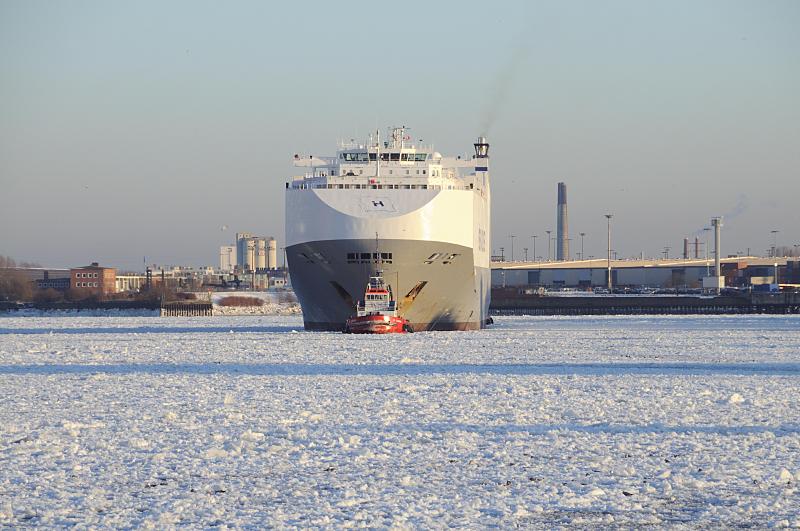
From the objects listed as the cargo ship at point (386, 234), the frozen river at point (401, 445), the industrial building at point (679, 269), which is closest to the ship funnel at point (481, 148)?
the cargo ship at point (386, 234)

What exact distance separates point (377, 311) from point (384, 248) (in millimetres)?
2390

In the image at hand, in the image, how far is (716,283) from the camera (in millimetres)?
131000

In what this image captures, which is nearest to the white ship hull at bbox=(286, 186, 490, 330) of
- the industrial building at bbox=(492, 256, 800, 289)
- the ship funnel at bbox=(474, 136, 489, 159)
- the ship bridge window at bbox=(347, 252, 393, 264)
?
the ship bridge window at bbox=(347, 252, 393, 264)

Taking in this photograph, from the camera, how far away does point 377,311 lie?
42375 millimetres

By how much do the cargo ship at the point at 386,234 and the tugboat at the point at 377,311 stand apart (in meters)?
0.40

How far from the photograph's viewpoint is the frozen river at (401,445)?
1026 cm

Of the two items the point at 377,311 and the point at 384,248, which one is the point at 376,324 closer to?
the point at 377,311

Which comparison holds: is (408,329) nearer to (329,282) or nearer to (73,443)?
(329,282)

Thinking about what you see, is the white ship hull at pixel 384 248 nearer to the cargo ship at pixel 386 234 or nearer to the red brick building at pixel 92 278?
the cargo ship at pixel 386 234

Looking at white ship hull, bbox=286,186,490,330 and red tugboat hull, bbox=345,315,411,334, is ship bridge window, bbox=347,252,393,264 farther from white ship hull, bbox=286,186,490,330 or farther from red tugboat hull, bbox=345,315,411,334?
red tugboat hull, bbox=345,315,411,334

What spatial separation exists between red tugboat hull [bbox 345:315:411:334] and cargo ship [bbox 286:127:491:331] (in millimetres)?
1234

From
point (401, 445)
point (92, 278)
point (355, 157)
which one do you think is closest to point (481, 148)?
point (355, 157)

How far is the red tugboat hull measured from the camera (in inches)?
1654

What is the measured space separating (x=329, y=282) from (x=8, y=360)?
15523 mm
